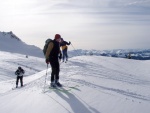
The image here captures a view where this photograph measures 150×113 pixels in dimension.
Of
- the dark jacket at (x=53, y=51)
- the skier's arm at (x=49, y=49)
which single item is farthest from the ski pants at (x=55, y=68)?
the skier's arm at (x=49, y=49)

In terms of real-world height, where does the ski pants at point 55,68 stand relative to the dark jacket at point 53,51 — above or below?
below

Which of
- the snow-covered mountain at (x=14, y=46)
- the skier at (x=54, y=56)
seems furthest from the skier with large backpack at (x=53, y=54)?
the snow-covered mountain at (x=14, y=46)

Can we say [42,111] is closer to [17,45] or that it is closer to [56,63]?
[56,63]

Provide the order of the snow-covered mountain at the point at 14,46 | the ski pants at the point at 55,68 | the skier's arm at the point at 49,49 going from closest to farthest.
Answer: the skier's arm at the point at 49,49 < the ski pants at the point at 55,68 < the snow-covered mountain at the point at 14,46

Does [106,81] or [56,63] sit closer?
[56,63]

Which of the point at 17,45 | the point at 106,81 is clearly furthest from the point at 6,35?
the point at 106,81

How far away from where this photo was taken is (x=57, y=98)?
413 inches

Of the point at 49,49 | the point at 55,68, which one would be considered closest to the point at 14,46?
the point at 55,68

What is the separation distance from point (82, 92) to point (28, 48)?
10049 centimetres

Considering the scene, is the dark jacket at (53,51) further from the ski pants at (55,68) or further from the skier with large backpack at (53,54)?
the ski pants at (55,68)

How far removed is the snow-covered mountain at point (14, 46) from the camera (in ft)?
332

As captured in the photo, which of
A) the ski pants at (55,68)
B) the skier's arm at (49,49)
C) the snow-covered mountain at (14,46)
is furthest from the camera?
the snow-covered mountain at (14,46)

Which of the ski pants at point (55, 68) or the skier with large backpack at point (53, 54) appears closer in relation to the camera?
the skier with large backpack at point (53, 54)

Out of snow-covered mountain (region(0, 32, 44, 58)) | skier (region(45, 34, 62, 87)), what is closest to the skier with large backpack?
skier (region(45, 34, 62, 87))
